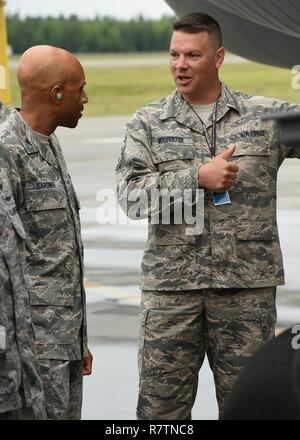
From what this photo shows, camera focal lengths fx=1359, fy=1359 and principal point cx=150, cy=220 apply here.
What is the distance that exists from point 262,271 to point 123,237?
7865 mm

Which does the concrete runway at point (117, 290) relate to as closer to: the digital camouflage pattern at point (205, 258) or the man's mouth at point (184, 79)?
the digital camouflage pattern at point (205, 258)

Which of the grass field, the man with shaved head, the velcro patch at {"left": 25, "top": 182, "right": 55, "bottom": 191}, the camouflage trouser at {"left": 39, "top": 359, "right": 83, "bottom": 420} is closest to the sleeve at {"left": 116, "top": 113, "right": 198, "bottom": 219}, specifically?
the man with shaved head

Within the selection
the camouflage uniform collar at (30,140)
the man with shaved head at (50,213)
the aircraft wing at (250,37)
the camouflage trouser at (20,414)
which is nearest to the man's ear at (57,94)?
the man with shaved head at (50,213)

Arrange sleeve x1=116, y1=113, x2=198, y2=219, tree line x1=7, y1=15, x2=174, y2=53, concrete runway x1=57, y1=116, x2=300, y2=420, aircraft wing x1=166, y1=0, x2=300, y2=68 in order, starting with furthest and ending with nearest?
1. tree line x1=7, y1=15, x2=174, y2=53
2. concrete runway x1=57, y1=116, x2=300, y2=420
3. aircraft wing x1=166, y1=0, x2=300, y2=68
4. sleeve x1=116, y1=113, x2=198, y2=219

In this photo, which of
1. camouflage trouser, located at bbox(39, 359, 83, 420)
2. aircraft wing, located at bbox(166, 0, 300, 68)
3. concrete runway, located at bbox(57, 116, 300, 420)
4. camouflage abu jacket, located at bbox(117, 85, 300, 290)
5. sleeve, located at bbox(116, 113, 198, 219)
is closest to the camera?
camouflage trouser, located at bbox(39, 359, 83, 420)

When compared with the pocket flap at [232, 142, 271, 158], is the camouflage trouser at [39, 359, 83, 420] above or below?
below

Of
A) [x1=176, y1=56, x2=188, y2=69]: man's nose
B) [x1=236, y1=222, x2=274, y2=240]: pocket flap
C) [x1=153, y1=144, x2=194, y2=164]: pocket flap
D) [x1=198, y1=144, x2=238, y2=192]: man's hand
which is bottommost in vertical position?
[x1=236, y1=222, x2=274, y2=240]: pocket flap

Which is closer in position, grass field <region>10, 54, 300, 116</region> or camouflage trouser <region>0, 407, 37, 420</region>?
camouflage trouser <region>0, 407, 37, 420</region>

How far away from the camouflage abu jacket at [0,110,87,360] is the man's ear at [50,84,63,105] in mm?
139

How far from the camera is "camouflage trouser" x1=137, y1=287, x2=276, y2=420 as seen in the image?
5.08 m

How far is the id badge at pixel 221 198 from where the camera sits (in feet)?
16.4

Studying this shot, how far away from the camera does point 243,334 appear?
200 inches

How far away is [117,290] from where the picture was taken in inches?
400

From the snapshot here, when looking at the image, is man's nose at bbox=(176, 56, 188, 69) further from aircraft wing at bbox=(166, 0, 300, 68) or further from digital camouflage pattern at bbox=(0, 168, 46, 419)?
digital camouflage pattern at bbox=(0, 168, 46, 419)
